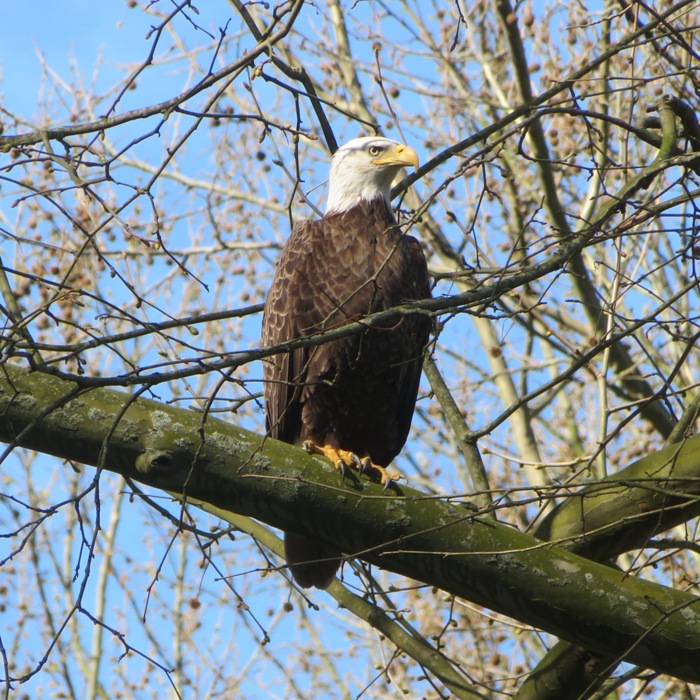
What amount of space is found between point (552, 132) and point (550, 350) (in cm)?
239

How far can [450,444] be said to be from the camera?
9539 millimetres

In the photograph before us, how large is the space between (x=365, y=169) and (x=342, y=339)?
4.01ft

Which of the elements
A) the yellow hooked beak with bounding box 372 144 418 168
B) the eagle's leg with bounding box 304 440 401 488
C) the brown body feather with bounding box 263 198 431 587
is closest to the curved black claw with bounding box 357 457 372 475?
the eagle's leg with bounding box 304 440 401 488

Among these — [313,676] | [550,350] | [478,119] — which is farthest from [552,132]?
[313,676]

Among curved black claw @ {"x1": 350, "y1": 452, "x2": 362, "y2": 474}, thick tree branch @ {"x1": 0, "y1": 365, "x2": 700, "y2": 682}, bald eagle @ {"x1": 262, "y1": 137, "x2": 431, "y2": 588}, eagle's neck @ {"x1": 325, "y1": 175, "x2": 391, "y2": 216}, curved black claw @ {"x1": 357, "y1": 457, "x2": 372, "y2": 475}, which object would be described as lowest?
thick tree branch @ {"x1": 0, "y1": 365, "x2": 700, "y2": 682}

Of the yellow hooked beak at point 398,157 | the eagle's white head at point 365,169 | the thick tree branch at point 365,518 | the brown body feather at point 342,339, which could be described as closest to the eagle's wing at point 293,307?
the brown body feather at point 342,339

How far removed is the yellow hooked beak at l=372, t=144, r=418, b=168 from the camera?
17.2ft

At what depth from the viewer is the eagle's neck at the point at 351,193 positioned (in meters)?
5.20

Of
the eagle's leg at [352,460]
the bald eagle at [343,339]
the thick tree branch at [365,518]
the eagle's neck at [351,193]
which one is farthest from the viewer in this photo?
the eagle's neck at [351,193]

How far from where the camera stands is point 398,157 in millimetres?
5320

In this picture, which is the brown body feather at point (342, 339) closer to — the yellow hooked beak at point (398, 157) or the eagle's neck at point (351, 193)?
the eagle's neck at point (351, 193)

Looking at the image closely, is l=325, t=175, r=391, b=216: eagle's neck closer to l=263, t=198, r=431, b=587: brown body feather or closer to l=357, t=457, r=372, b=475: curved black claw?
l=263, t=198, r=431, b=587: brown body feather

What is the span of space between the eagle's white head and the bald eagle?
0.01 metres

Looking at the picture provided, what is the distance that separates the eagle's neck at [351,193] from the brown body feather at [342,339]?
0.08m
